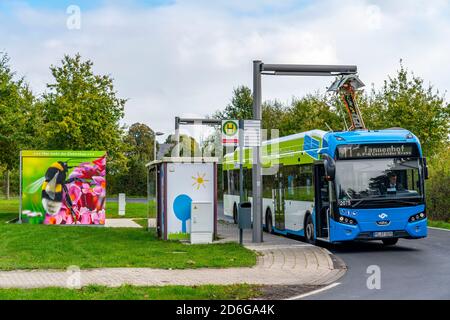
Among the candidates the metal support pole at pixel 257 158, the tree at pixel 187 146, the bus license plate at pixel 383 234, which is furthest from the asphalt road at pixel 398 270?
the tree at pixel 187 146

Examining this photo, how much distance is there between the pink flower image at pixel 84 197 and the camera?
29328 mm

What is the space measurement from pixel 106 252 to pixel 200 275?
499 cm

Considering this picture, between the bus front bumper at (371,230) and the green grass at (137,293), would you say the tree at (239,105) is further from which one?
the green grass at (137,293)

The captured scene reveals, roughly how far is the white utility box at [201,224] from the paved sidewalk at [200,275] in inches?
170

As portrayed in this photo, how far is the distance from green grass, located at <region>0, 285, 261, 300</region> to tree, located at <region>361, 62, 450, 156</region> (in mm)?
24246

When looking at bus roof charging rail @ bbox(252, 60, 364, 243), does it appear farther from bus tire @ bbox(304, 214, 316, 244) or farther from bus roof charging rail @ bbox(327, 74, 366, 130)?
bus tire @ bbox(304, 214, 316, 244)

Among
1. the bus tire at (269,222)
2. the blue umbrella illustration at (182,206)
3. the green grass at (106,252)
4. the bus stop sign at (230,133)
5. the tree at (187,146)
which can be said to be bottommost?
the green grass at (106,252)

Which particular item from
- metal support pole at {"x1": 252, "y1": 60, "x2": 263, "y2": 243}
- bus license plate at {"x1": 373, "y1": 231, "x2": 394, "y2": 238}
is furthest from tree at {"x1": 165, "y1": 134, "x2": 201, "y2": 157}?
bus license plate at {"x1": 373, "y1": 231, "x2": 394, "y2": 238}

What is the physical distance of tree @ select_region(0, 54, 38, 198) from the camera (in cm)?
3450

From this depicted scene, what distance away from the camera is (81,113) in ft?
129

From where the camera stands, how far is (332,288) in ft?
40.9

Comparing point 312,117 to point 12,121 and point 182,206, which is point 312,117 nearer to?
point 12,121
